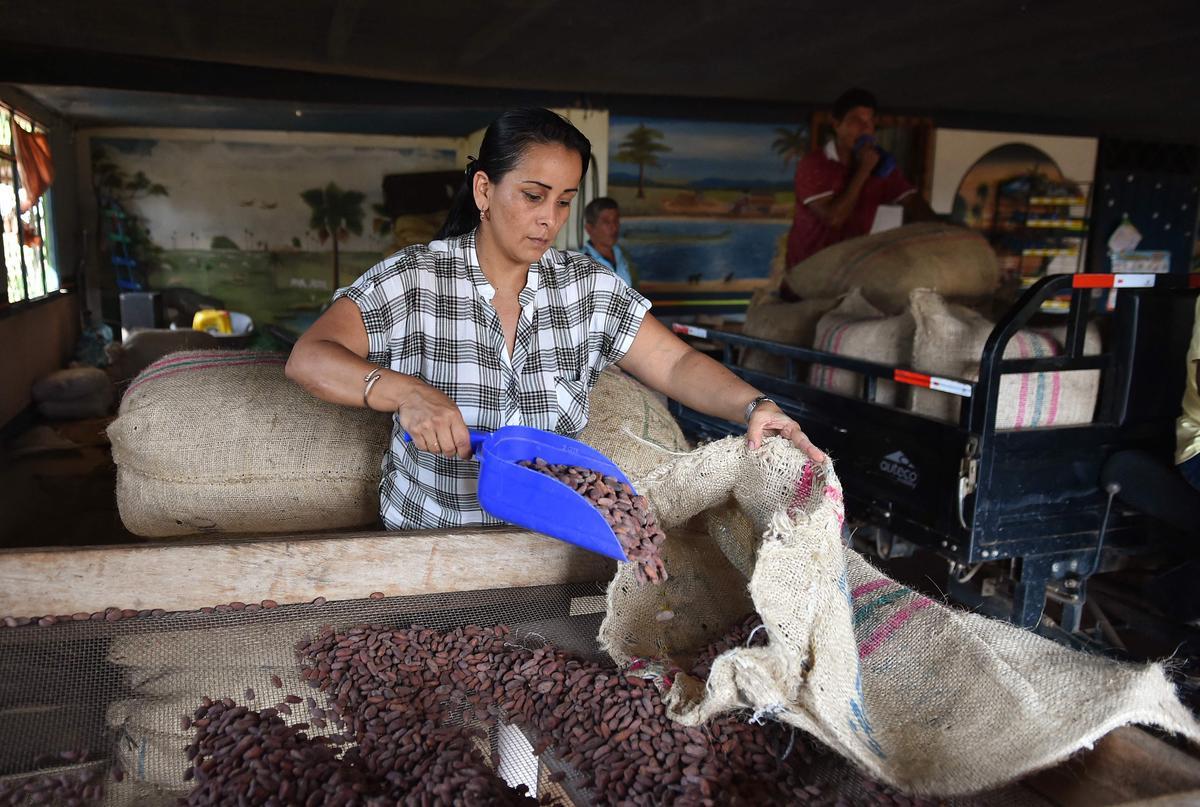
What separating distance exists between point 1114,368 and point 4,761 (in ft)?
9.57

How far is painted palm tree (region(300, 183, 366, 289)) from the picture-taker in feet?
35.1

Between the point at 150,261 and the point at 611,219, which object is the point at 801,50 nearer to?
the point at 611,219

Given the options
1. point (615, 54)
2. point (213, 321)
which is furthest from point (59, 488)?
point (615, 54)

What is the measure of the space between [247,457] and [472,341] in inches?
32.8

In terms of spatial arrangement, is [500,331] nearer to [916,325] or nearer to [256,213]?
[916,325]

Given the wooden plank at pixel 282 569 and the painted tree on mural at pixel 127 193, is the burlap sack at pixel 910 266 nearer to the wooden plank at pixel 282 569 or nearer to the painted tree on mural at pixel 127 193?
the wooden plank at pixel 282 569

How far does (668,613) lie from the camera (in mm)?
1734

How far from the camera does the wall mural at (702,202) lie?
8.50m

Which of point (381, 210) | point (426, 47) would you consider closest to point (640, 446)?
point (426, 47)

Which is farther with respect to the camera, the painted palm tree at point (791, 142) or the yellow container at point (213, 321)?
the yellow container at point (213, 321)

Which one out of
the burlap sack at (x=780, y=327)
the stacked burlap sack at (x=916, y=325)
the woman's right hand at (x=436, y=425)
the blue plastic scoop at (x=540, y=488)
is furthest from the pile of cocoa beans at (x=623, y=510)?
the burlap sack at (x=780, y=327)

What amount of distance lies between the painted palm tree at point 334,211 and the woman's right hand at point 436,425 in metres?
9.66

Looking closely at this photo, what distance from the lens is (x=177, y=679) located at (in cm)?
151

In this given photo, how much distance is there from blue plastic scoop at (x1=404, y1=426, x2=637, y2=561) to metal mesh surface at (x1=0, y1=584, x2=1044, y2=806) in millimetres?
253
